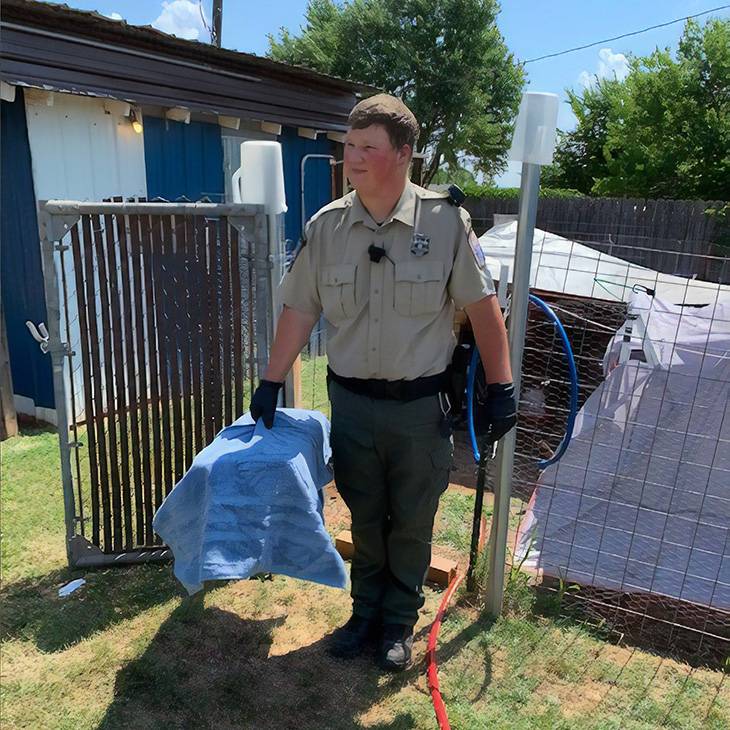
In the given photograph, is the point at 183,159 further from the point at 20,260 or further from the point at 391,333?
the point at 391,333

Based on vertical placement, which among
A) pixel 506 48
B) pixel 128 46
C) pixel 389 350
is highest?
pixel 506 48

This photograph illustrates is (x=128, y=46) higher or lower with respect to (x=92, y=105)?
higher

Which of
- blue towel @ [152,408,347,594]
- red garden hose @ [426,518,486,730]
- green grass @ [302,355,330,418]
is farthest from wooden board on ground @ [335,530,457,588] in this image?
green grass @ [302,355,330,418]

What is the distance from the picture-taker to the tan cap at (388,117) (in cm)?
204

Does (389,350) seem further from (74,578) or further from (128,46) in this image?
(128,46)

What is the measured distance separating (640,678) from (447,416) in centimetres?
126

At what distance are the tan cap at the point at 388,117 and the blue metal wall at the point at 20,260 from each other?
3495 millimetres

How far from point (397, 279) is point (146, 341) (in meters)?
1.30

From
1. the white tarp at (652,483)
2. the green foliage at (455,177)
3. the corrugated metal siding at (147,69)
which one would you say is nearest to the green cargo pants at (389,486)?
the white tarp at (652,483)

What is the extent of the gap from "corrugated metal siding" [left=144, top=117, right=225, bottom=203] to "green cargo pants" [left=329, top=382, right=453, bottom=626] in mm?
4164

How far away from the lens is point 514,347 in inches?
97.9

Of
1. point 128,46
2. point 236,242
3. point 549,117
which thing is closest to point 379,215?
point 549,117

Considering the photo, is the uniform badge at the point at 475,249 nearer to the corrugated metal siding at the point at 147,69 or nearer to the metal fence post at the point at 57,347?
the metal fence post at the point at 57,347

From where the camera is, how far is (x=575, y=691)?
234 cm
